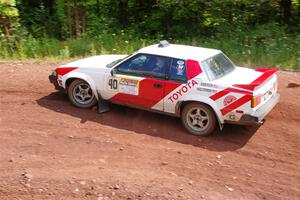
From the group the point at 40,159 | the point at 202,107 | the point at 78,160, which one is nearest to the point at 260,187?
the point at 202,107

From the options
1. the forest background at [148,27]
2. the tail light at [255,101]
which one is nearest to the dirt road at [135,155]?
the tail light at [255,101]

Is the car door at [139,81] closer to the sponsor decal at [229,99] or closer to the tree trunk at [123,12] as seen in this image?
the sponsor decal at [229,99]

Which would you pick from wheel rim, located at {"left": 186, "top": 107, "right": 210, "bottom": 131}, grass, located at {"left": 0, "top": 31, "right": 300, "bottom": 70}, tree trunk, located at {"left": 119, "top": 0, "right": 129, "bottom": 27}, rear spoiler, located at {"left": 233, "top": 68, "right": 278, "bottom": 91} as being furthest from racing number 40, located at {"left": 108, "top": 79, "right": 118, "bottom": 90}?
tree trunk, located at {"left": 119, "top": 0, "right": 129, "bottom": 27}

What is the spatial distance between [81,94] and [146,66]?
1672mm

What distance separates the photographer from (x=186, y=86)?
8000mm

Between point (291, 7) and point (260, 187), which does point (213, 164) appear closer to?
point (260, 187)

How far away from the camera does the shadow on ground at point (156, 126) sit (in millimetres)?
8008

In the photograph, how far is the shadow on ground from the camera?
8.01 m

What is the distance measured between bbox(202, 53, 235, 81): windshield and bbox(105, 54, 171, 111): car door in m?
0.75

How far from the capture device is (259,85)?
7.75 m

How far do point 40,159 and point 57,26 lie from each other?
1226 centimetres

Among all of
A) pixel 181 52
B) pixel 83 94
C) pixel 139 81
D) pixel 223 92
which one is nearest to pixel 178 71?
pixel 181 52

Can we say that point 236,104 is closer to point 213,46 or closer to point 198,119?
point 198,119

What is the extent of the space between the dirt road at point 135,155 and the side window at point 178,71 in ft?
3.40
